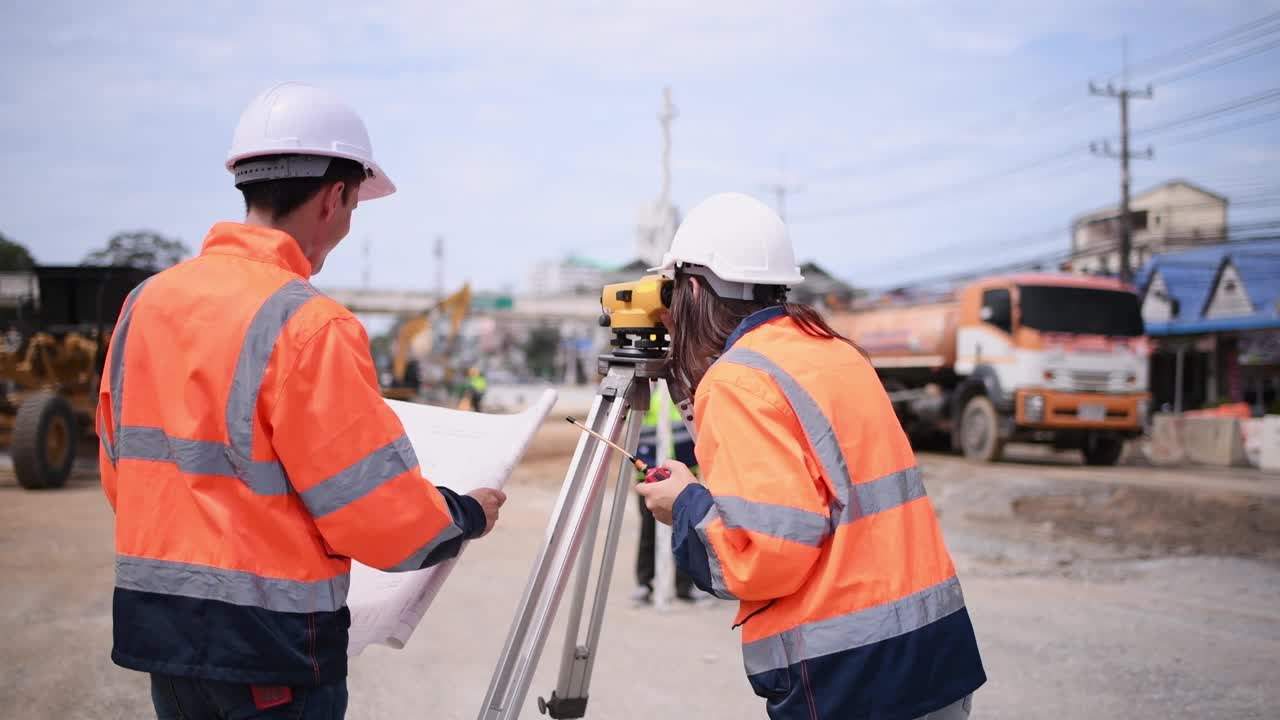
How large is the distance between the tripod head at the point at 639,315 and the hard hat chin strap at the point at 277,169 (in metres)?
0.92

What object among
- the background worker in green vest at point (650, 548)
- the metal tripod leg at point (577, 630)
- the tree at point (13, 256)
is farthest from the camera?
the tree at point (13, 256)

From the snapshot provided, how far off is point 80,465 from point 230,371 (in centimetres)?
1481

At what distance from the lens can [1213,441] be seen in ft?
57.0

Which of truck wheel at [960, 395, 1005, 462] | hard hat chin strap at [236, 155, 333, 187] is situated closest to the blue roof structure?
truck wheel at [960, 395, 1005, 462]

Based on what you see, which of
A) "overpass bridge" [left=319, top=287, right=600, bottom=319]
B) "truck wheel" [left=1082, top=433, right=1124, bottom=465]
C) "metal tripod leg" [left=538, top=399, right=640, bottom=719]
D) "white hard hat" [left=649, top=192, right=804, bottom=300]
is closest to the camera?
"white hard hat" [left=649, top=192, right=804, bottom=300]

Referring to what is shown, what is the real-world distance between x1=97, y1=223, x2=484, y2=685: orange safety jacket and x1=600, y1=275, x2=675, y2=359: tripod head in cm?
96

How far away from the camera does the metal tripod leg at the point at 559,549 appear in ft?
8.35

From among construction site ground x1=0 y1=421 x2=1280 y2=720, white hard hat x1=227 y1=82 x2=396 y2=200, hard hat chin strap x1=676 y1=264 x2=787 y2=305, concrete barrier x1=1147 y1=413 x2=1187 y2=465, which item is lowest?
concrete barrier x1=1147 y1=413 x2=1187 y2=465

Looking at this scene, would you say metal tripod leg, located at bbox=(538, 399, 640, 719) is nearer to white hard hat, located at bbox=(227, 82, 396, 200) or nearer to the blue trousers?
the blue trousers

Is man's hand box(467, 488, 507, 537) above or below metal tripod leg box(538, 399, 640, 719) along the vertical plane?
above

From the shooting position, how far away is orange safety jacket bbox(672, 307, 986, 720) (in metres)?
1.83

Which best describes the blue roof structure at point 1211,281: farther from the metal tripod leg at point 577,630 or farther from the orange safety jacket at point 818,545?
the orange safety jacket at point 818,545

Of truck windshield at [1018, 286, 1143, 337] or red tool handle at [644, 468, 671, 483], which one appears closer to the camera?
red tool handle at [644, 468, 671, 483]

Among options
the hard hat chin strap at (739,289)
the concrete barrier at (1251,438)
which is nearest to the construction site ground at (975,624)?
the hard hat chin strap at (739,289)
